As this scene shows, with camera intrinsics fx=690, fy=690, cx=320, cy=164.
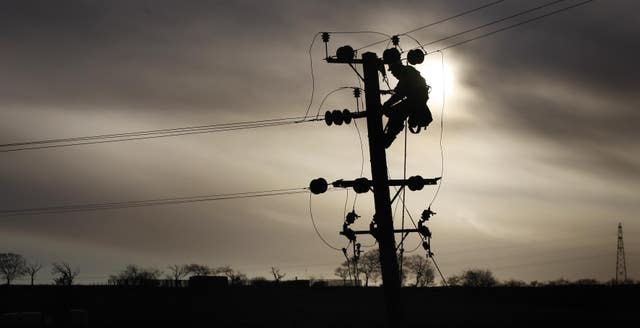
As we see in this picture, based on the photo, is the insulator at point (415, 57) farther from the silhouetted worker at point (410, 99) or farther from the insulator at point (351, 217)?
the insulator at point (351, 217)

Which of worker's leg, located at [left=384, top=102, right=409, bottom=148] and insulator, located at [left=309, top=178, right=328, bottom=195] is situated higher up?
worker's leg, located at [left=384, top=102, right=409, bottom=148]

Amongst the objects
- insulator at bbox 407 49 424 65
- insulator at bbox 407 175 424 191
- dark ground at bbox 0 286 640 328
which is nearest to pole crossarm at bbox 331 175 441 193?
insulator at bbox 407 175 424 191

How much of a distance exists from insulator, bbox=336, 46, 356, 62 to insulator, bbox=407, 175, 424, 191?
4520mm

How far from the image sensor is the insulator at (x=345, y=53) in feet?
76.0

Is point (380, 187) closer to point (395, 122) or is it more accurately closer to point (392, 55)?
point (395, 122)

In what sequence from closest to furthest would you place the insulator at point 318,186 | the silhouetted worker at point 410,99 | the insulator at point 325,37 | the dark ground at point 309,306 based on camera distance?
the silhouetted worker at point 410,99
the insulator at point 318,186
the insulator at point 325,37
the dark ground at point 309,306

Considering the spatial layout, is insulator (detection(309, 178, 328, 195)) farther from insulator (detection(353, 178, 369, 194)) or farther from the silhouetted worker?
the silhouetted worker

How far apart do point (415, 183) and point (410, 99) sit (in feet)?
10.5

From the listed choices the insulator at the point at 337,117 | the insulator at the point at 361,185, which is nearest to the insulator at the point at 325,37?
the insulator at the point at 337,117

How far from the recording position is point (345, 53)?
2317cm

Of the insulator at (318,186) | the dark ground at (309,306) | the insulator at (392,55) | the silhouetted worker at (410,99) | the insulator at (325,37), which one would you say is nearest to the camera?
the silhouetted worker at (410,99)

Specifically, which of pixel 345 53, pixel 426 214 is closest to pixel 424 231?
pixel 426 214

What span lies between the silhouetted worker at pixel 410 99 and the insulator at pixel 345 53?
5.76 ft

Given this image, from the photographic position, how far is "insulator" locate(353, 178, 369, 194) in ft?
72.7
